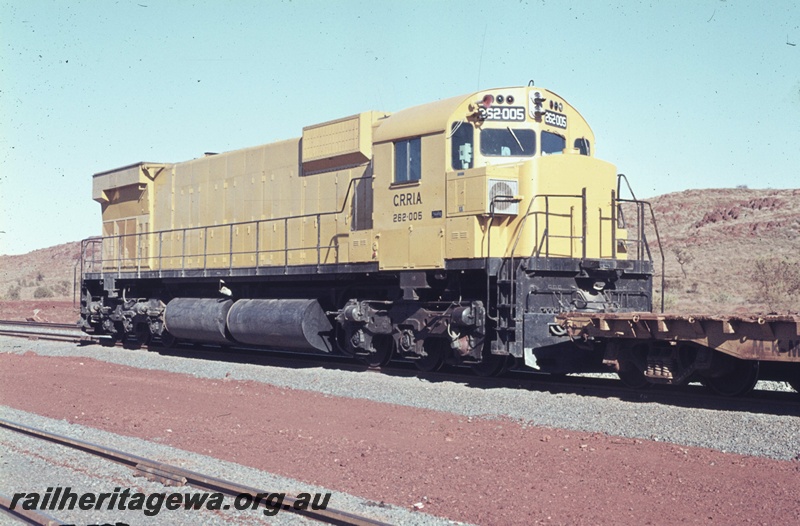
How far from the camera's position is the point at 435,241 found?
1255 centimetres

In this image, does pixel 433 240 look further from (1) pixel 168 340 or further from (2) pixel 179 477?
(1) pixel 168 340

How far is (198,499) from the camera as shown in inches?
249

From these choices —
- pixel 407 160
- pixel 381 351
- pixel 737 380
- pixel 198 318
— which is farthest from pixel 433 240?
pixel 198 318

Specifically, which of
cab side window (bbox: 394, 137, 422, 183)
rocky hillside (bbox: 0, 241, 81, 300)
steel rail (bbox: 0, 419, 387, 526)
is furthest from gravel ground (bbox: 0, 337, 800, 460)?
rocky hillside (bbox: 0, 241, 81, 300)

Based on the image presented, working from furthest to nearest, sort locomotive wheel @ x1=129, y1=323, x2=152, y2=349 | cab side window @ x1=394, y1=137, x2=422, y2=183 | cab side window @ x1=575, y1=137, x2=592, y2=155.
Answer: locomotive wheel @ x1=129, y1=323, x2=152, y2=349 < cab side window @ x1=575, y1=137, x2=592, y2=155 < cab side window @ x1=394, y1=137, x2=422, y2=183

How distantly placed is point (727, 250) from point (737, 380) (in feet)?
130

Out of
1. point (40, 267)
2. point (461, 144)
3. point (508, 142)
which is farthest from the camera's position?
point (40, 267)

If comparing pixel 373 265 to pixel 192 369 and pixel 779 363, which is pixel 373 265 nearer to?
pixel 192 369

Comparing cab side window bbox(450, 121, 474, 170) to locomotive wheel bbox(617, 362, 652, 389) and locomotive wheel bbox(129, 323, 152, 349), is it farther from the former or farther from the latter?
locomotive wheel bbox(129, 323, 152, 349)

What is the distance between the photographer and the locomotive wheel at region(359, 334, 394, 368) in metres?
14.4

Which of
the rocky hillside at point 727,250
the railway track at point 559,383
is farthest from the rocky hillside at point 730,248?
the railway track at point 559,383

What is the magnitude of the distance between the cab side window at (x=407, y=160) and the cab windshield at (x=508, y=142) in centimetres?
108

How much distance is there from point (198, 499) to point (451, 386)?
19.9 feet

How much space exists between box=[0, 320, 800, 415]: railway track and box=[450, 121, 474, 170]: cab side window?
321 cm
